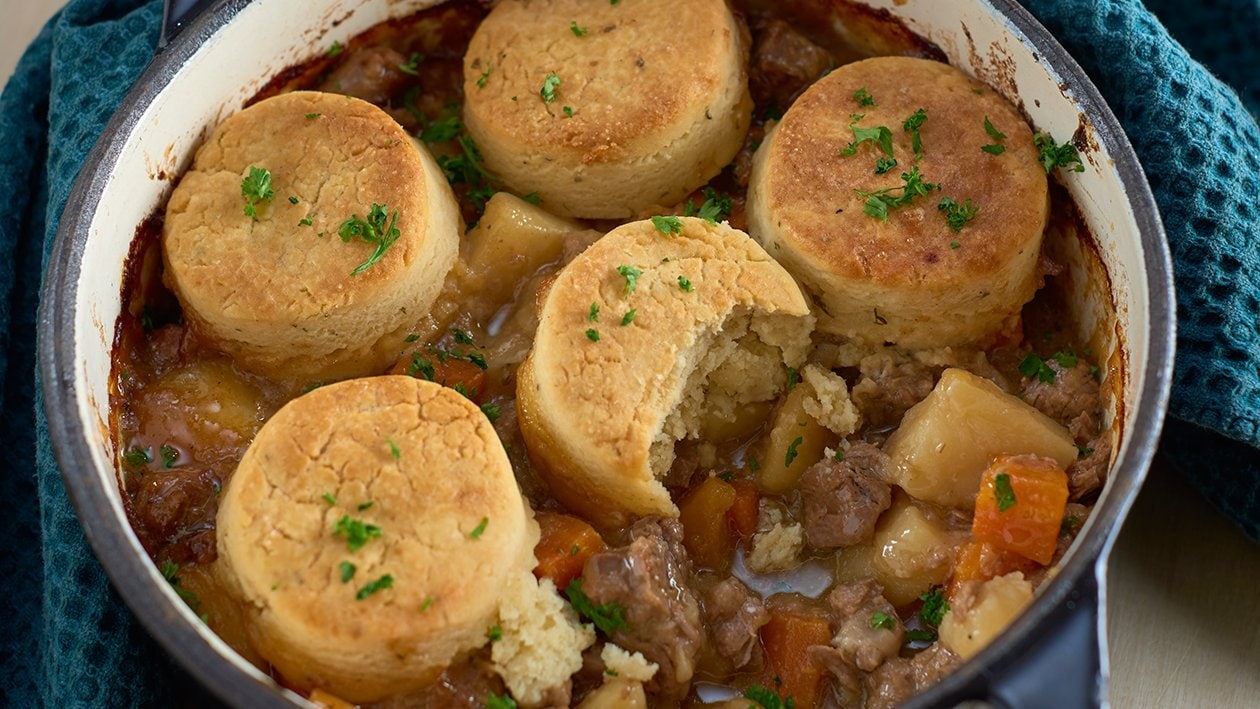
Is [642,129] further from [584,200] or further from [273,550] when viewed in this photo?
[273,550]

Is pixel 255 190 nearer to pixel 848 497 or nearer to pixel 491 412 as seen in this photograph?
pixel 491 412

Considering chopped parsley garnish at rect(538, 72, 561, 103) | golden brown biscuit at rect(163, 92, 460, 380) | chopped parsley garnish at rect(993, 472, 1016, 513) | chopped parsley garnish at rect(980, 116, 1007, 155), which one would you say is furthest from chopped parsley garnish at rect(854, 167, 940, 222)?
golden brown biscuit at rect(163, 92, 460, 380)

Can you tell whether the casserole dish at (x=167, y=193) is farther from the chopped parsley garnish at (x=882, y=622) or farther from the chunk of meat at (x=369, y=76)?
the chopped parsley garnish at (x=882, y=622)

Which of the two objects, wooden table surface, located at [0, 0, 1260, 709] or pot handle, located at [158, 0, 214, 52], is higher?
pot handle, located at [158, 0, 214, 52]

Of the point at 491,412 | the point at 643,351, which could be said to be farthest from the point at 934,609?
the point at 491,412

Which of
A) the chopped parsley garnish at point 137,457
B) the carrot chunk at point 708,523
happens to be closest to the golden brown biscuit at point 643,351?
the carrot chunk at point 708,523

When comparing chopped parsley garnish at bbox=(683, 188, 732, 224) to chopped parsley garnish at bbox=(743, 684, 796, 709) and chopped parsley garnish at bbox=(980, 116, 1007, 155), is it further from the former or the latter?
chopped parsley garnish at bbox=(743, 684, 796, 709)
